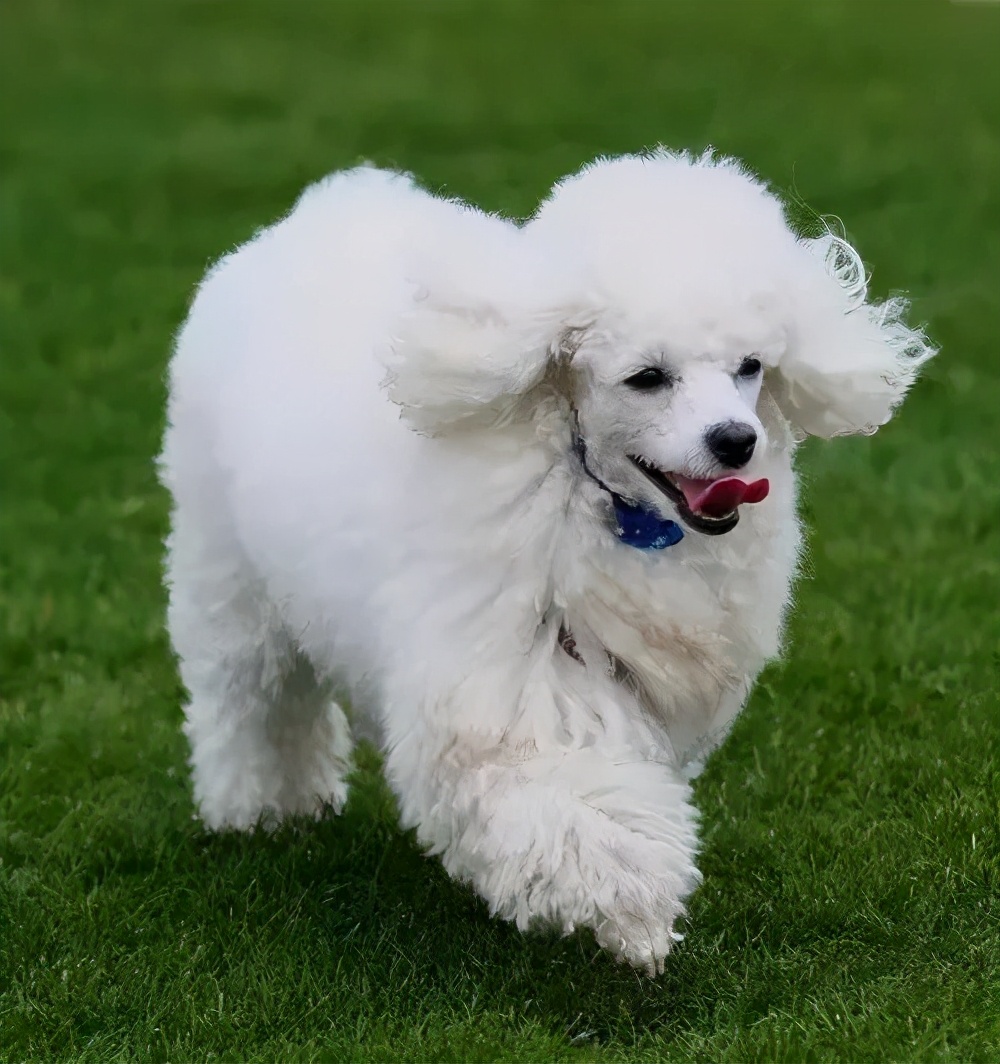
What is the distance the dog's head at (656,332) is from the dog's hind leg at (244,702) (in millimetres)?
1250

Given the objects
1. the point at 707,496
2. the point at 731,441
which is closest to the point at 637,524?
the point at 707,496

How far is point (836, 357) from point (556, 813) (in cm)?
112

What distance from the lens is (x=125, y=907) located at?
4.66 meters

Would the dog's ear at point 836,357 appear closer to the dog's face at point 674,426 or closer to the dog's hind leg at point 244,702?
the dog's face at point 674,426

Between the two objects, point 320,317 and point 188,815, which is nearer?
point 320,317

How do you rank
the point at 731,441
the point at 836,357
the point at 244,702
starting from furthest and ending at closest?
the point at 244,702 → the point at 836,357 → the point at 731,441

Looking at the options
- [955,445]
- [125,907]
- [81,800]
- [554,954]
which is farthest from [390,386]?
[955,445]

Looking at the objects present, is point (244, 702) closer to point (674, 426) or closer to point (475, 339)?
point (475, 339)

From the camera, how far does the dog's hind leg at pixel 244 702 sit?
15.6 feet

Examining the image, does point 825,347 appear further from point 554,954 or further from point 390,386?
point 554,954

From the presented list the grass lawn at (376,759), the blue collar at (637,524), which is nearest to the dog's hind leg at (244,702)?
the grass lawn at (376,759)

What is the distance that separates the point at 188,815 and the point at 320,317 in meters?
1.71

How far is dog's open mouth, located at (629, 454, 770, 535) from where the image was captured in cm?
344

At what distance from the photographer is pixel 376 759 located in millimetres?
5617
